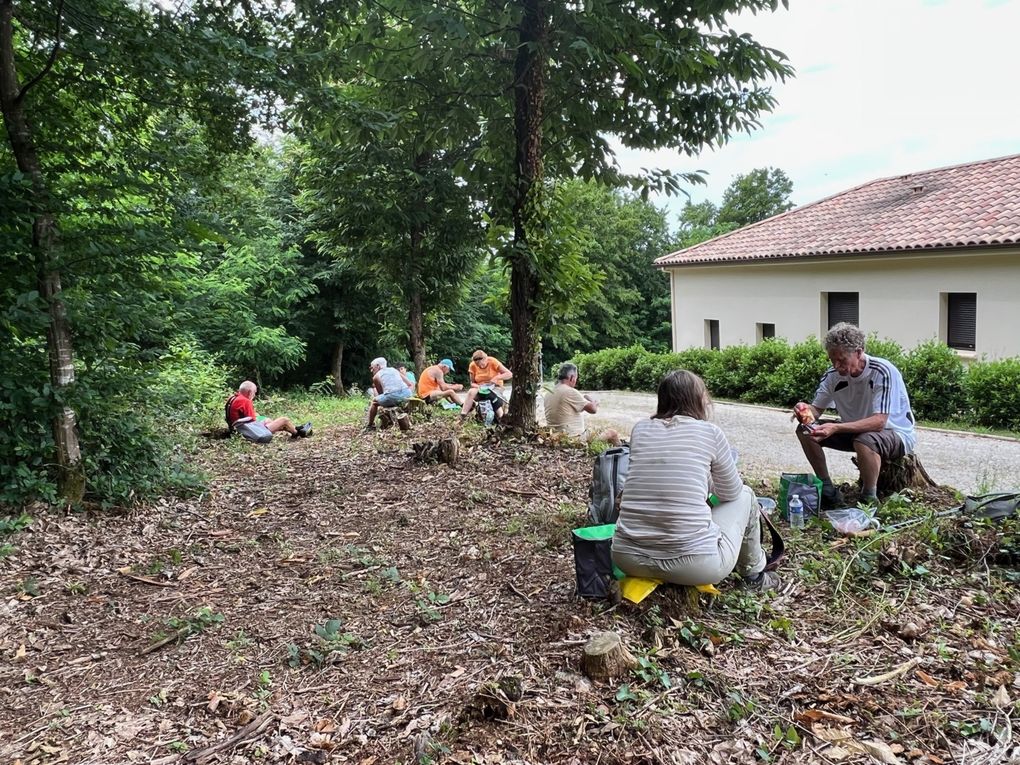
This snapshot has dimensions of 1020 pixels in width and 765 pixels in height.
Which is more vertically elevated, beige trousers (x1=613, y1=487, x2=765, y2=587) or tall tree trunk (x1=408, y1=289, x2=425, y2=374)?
tall tree trunk (x1=408, y1=289, x2=425, y2=374)

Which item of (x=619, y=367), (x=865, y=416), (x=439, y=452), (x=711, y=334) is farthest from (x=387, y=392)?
(x=711, y=334)

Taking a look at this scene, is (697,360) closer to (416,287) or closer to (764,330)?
(764,330)

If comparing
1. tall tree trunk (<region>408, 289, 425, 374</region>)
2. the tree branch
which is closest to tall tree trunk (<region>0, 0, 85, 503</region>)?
the tree branch

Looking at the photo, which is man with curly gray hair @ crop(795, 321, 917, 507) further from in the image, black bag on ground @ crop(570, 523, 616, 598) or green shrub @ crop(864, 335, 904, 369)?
green shrub @ crop(864, 335, 904, 369)

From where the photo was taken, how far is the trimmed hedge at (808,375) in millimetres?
11438

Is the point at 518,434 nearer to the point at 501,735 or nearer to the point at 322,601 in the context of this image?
the point at 322,601

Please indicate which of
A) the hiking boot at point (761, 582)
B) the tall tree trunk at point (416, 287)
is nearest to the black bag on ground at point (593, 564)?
the hiking boot at point (761, 582)

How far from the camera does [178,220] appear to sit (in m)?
4.96

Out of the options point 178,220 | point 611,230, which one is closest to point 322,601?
point 178,220

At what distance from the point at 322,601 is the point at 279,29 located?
5.01 meters

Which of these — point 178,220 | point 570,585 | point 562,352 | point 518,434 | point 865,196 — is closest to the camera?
point 570,585

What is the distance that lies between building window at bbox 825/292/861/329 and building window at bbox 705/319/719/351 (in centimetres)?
432

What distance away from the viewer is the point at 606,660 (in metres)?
2.87

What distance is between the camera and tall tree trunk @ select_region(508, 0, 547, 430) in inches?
278
